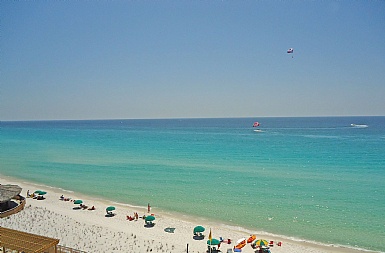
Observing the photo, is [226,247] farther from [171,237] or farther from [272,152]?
[272,152]

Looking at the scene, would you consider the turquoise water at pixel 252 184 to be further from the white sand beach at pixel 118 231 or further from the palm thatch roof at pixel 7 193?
the palm thatch roof at pixel 7 193

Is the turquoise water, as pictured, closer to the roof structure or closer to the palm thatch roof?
the palm thatch roof

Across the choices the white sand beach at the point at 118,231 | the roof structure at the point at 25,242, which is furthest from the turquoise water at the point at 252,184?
the roof structure at the point at 25,242

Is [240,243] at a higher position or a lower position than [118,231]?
higher

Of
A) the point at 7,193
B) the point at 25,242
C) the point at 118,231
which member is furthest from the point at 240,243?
the point at 7,193

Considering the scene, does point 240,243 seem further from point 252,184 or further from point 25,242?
point 252,184
